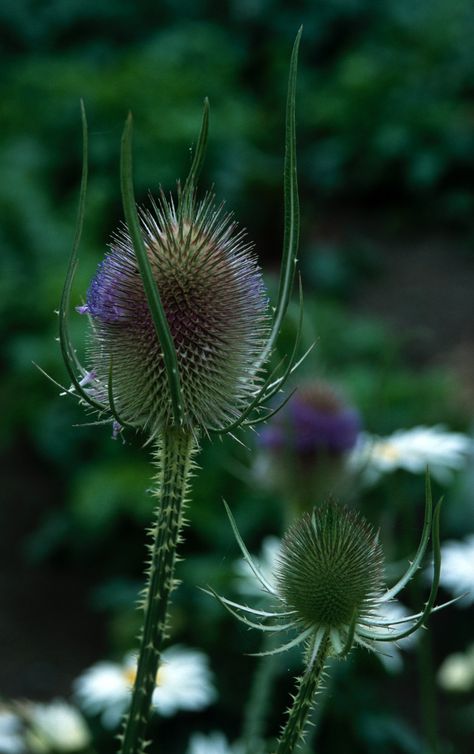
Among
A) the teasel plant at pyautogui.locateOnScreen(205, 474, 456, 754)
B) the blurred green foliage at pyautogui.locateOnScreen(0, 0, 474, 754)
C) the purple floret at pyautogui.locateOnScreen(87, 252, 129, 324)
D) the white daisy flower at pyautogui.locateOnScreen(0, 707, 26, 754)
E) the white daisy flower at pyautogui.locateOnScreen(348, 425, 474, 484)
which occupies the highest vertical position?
the blurred green foliage at pyautogui.locateOnScreen(0, 0, 474, 754)

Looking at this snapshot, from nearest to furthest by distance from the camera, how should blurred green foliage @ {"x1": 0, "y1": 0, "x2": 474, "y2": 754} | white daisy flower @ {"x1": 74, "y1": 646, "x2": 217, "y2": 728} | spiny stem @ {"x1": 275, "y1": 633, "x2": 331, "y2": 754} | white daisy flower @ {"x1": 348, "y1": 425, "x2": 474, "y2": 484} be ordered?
spiny stem @ {"x1": 275, "y1": 633, "x2": 331, "y2": 754} < white daisy flower @ {"x1": 74, "y1": 646, "x2": 217, "y2": 728} < white daisy flower @ {"x1": 348, "y1": 425, "x2": 474, "y2": 484} < blurred green foliage @ {"x1": 0, "y1": 0, "x2": 474, "y2": 754}

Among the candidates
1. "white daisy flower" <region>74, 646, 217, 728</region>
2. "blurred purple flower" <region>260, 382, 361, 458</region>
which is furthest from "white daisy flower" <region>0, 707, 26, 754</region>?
"blurred purple flower" <region>260, 382, 361, 458</region>

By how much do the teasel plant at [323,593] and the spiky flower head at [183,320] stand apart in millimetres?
115

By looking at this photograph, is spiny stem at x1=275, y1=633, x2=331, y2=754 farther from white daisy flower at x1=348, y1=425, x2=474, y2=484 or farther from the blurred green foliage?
white daisy flower at x1=348, y1=425, x2=474, y2=484

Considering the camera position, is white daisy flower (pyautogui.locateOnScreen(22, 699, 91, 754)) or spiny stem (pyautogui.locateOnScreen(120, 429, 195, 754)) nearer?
spiny stem (pyautogui.locateOnScreen(120, 429, 195, 754))

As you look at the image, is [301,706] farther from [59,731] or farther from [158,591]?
[59,731]

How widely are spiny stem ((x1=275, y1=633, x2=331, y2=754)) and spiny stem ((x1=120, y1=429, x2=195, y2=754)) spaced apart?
100 millimetres

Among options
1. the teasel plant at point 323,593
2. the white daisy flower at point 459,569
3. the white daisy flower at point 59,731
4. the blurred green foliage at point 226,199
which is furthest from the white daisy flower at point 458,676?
the teasel plant at point 323,593

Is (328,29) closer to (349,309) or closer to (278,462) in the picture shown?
(349,309)

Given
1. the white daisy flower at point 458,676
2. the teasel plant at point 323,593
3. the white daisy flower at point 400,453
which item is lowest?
the teasel plant at point 323,593

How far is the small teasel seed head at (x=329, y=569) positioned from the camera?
746 mm

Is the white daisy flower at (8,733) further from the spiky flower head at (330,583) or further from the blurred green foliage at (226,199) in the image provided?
the spiky flower head at (330,583)

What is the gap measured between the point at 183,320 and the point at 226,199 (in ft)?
15.6

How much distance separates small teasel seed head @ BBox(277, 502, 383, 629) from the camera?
75 cm
